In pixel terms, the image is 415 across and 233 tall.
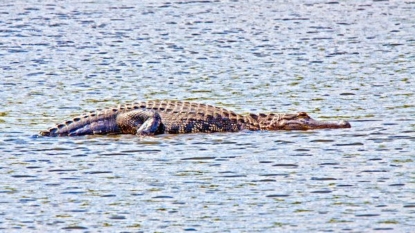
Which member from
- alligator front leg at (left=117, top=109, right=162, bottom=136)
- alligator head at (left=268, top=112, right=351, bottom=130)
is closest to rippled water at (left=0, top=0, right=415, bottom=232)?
alligator head at (left=268, top=112, right=351, bottom=130)

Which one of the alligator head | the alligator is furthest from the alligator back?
the alligator head

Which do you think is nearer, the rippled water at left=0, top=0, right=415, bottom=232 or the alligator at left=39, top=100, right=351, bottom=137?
the rippled water at left=0, top=0, right=415, bottom=232

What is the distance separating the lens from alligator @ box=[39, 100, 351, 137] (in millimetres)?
20766

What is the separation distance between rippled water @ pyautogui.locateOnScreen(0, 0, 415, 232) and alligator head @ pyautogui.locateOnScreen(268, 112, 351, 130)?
318mm

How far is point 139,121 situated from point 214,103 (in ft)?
11.0

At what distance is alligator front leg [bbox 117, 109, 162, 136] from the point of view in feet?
68.1

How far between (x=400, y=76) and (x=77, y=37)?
10.7m

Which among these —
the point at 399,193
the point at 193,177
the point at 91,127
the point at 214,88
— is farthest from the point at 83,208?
the point at 214,88

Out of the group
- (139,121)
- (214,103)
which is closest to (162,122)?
(139,121)

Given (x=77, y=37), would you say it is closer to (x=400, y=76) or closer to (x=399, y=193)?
(x=400, y=76)

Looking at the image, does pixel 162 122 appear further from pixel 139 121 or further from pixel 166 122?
pixel 139 121

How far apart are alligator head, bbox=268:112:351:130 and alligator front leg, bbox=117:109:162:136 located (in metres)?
1.68

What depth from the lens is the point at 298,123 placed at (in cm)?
2092

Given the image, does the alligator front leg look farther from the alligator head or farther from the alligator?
the alligator head
